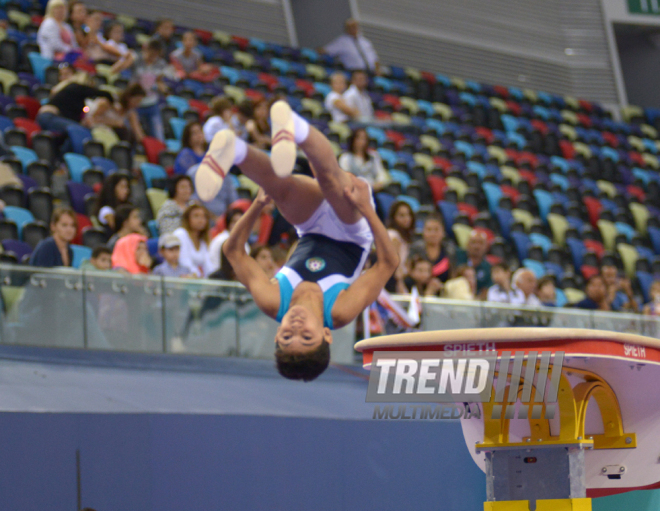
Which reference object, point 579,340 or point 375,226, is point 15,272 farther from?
point 579,340

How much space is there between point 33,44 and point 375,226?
6.25 meters

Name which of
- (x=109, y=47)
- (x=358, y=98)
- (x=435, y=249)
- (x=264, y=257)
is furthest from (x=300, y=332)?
(x=358, y=98)

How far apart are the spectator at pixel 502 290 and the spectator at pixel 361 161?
1317 millimetres

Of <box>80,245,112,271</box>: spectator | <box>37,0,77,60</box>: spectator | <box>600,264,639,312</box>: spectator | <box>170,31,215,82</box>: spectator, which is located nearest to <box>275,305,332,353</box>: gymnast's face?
<box>80,245,112,271</box>: spectator

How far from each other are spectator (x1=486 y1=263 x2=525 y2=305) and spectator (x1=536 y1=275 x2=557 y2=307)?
15.9 inches

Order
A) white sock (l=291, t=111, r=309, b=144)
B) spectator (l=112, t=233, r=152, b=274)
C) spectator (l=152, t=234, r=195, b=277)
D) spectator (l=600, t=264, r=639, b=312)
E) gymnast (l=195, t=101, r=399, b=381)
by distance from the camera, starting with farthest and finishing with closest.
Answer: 1. spectator (l=600, t=264, r=639, b=312)
2. spectator (l=152, t=234, r=195, b=277)
3. spectator (l=112, t=233, r=152, b=274)
4. gymnast (l=195, t=101, r=399, b=381)
5. white sock (l=291, t=111, r=309, b=144)

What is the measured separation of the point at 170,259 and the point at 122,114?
8.89ft

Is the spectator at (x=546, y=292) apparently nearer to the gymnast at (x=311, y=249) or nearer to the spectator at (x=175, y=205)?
the spectator at (x=175, y=205)

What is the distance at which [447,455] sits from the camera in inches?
209

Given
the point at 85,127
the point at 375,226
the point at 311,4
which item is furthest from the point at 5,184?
the point at 311,4

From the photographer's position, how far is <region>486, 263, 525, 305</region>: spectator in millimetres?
6797

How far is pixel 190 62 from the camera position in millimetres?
10625

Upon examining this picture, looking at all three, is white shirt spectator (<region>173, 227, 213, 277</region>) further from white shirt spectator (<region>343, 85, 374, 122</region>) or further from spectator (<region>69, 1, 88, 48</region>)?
white shirt spectator (<region>343, 85, 374, 122</region>)

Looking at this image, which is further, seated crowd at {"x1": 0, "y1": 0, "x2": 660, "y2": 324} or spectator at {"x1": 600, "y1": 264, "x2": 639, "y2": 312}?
spectator at {"x1": 600, "y1": 264, "x2": 639, "y2": 312}
